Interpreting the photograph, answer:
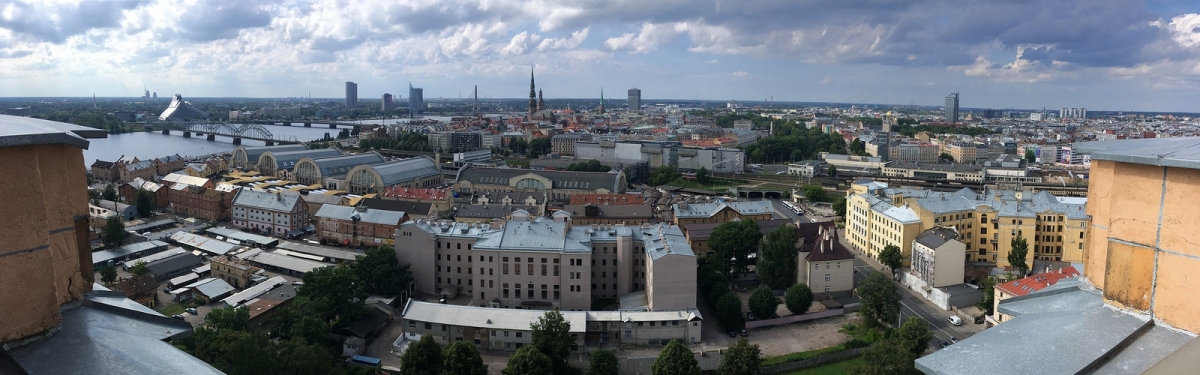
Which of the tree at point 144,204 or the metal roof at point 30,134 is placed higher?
the metal roof at point 30,134

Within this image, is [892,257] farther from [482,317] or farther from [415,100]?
[415,100]

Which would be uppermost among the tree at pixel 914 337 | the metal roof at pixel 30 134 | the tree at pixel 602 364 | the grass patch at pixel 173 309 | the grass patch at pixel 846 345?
the metal roof at pixel 30 134

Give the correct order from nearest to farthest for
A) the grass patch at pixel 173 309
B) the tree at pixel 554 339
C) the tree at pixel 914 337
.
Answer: the tree at pixel 914 337
the tree at pixel 554 339
the grass patch at pixel 173 309

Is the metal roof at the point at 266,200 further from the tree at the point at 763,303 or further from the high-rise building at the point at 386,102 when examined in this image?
the high-rise building at the point at 386,102

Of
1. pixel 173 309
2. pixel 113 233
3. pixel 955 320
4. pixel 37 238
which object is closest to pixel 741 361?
pixel 955 320

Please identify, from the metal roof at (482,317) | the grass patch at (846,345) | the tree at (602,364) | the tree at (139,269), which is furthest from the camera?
the tree at (139,269)

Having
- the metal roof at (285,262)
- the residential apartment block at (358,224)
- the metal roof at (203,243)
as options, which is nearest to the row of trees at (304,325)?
the metal roof at (285,262)

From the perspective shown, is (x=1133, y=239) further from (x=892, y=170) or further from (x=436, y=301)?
(x=892, y=170)
